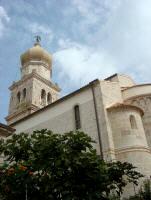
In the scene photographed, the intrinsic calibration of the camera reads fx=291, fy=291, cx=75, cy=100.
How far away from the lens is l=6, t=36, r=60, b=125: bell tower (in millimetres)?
33438

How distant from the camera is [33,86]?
34938 millimetres

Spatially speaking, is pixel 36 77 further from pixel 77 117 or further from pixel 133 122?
pixel 133 122

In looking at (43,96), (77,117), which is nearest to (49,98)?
(43,96)

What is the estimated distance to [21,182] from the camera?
29.3 feet

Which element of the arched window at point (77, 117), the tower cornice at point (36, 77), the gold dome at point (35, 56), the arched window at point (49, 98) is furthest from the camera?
the gold dome at point (35, 56)

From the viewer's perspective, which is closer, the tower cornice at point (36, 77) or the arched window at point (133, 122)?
the arched window at point (133, 122)

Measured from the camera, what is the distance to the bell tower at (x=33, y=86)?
3344 cm

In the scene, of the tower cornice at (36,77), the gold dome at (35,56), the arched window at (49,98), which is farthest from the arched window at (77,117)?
the gold dome at (35,56)

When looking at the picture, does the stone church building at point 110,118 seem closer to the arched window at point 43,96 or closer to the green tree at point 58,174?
the green tree at point 58,174

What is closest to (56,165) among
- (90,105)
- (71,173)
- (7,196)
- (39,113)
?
(71,173)

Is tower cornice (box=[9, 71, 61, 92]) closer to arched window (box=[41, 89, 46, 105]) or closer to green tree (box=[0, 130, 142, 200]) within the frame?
arched window (box=[41, 89, 46, 105])

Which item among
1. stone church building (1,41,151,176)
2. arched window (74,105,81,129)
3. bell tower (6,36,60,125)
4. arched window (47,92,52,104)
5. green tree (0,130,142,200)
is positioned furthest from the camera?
arched window (47,92,52,104)

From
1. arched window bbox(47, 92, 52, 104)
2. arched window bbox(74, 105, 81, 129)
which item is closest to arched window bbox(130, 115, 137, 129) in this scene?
arched window bbox(74, 105, 81, 129)

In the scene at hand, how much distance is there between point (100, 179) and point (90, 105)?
10.8 m
